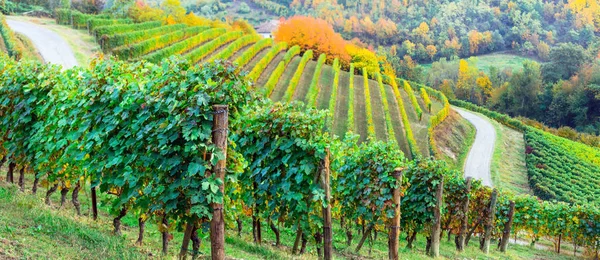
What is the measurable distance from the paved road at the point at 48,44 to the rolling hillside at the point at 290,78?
368cm

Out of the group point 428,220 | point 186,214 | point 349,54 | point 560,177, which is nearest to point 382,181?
point 428,220

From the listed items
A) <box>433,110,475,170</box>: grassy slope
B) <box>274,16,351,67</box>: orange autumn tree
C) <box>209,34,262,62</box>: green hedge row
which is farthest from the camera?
<box>274,16,351,67</box>: orange autumn tree

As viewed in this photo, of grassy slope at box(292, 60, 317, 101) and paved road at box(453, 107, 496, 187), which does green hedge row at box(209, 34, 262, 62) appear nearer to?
grassy slope at box(292, 60, 317, 101)

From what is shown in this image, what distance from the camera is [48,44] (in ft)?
138

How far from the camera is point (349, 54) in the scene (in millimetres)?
81188

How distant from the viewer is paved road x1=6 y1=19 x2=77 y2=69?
3741cm

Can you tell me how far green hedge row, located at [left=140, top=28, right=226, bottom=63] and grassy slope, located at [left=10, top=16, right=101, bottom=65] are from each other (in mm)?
4229

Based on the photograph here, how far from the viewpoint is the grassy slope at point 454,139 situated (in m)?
47.2

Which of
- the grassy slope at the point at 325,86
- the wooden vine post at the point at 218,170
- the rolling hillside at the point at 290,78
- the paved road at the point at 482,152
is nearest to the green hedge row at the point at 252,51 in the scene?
the rolling hillside at the point at 290,78

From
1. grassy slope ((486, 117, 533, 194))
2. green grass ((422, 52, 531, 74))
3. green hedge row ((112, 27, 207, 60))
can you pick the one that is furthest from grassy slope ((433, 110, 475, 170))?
green grass ((422, 52, 531, 74))

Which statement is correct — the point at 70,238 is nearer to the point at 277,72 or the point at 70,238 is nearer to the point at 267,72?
the point at 277,72

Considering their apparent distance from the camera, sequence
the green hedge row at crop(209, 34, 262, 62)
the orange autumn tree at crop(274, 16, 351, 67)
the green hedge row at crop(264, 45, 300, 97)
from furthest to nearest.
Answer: the orange autumn tree at crop(274, 16, 351, 67)
the green hedge row at crop(209, 34, 262, 62)
the green hedge row at crop(264, 45, 300, 97)

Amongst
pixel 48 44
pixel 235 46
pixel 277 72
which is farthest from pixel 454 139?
pixel 48 44

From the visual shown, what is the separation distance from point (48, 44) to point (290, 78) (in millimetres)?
23785
